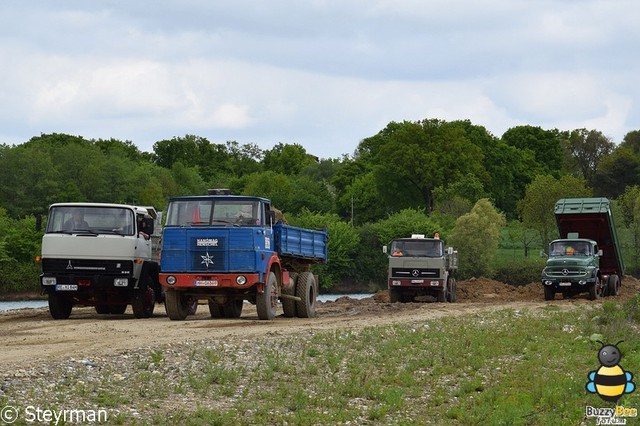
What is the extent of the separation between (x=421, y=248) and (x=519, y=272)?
4081cm

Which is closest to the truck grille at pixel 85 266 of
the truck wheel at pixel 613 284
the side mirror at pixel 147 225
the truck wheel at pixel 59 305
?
the truck wheel at pixel 59 305

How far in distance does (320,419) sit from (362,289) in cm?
7224

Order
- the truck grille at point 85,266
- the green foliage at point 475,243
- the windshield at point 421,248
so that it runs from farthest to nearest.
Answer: the green foliage at point 475,243, the windshield at point 421,248, the truck grille at point 85,266

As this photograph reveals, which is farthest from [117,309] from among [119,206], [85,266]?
[119,206]

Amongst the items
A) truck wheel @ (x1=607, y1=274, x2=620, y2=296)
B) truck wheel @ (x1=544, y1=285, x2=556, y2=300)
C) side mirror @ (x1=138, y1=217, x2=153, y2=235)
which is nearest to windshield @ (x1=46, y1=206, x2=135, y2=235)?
side mirror @ (x1=138, y1=217, x2=153, y2=235)

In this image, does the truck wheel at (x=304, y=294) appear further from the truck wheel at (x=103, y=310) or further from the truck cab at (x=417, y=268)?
the truck cab at (x=417, y=268)

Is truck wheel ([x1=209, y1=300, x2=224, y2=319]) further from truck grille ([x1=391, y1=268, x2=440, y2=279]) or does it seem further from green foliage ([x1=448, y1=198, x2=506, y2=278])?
green foliage ([x1=448, y1=198, x2=506, y2=278])

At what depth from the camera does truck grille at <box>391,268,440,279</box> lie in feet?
123

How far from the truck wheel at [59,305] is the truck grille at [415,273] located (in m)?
13.6

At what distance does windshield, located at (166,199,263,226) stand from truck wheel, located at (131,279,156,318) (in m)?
2.67

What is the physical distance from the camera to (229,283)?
24609mm

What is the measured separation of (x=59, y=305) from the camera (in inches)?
1072

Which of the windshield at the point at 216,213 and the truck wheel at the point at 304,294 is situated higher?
the windshield at the point at 216,213

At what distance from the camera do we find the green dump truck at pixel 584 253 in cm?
3673
